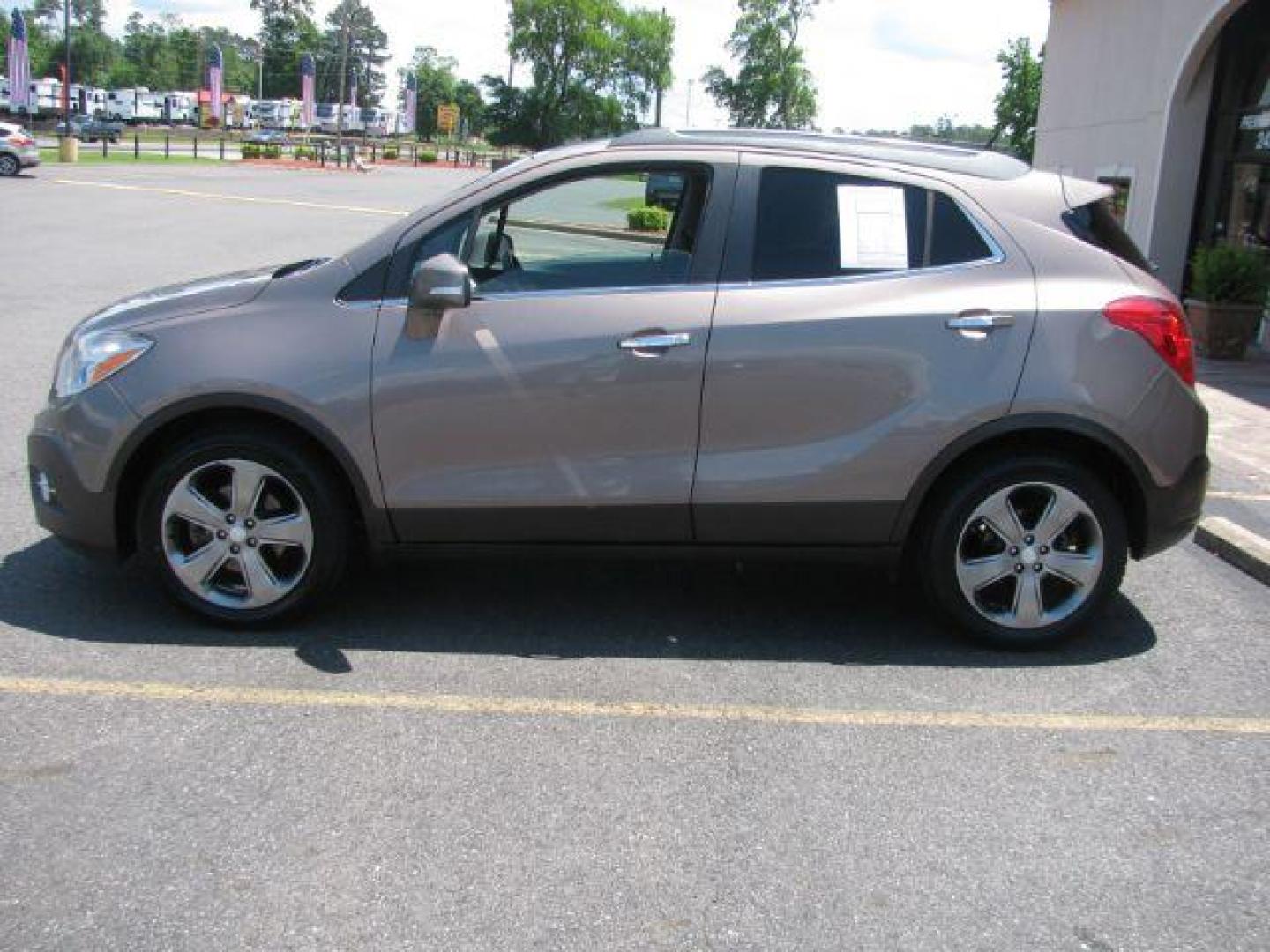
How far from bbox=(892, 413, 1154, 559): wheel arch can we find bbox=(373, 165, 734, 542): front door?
86 cm

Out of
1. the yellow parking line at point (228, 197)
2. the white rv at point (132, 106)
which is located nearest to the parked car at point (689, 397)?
the yellow parking line at point (228, 197)

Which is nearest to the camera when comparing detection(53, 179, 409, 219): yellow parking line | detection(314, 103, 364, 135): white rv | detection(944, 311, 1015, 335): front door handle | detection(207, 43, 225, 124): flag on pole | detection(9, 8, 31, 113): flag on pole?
detection(944, 311, 1015, 335): front door handle

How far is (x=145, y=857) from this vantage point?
316 cm

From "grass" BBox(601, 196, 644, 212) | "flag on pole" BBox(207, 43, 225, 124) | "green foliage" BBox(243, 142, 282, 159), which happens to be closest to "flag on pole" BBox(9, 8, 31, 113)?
"green foliage" BBox(243, 142, 282, 159)

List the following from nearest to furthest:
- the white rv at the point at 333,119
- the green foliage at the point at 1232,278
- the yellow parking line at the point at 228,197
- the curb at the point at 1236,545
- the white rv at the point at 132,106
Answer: the curb at the point at 1236,545 → the green foliage at the point at 1232,278 → the yellow parking line at the point at 228,197 → the white rv at the point at 132,106 → the white rv at the point at 333,119

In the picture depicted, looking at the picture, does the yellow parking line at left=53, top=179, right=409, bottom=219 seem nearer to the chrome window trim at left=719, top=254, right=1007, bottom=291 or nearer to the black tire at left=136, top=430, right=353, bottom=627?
the black tire at left=136, top=430, right=353, bottom=627

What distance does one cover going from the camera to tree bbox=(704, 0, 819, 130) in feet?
288

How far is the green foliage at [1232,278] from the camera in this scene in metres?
11.7

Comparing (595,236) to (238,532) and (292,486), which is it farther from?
(238,532)

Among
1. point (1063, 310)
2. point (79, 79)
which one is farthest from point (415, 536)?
point (79, 79)

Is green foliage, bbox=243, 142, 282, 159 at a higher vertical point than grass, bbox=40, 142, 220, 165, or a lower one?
higher

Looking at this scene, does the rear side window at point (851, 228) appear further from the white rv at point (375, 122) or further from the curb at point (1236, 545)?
the white rv at point (375, 122)

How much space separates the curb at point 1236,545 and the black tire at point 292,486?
4.00 meters

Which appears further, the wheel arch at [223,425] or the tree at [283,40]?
the tree at [283,40]
